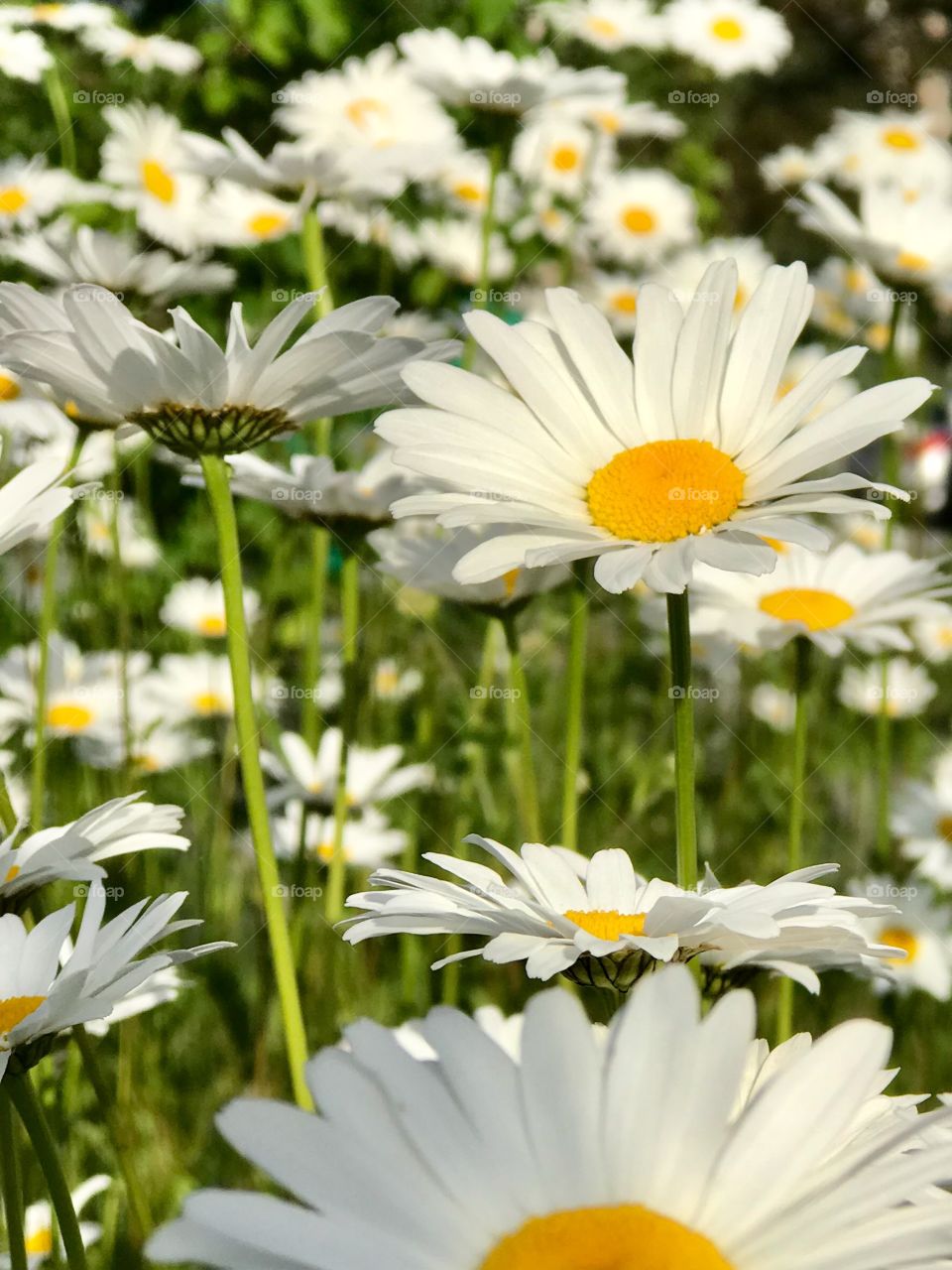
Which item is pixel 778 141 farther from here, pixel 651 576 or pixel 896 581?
pixel 651 576

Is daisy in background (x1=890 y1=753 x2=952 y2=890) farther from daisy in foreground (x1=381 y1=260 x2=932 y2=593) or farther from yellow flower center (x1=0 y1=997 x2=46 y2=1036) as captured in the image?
yellow flower center (x1=0 y1=997 x2=46 y2=1036)

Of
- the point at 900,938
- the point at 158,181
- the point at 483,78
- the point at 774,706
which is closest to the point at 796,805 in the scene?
the point at 900,938

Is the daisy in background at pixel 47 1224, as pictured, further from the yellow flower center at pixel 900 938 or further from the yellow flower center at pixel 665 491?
the yellow flower center at pixel 900 938

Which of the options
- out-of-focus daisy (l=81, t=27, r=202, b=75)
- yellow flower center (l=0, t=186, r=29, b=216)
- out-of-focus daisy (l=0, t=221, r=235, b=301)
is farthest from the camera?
out-of-focus daisy (l=81, t=27, r=202, b=75)

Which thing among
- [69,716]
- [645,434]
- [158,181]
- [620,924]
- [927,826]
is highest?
[158,181]

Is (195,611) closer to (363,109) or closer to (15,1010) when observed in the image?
(363,109)

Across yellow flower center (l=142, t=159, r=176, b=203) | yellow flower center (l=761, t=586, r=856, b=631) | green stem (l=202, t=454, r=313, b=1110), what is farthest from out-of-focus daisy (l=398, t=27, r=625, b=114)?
green stem (l=202, t=454, r=313, b=1110)

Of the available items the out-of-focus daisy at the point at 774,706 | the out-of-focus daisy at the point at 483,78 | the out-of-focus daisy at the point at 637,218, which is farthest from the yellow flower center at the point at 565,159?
the out-of-focus daisy at the point at 774,706
